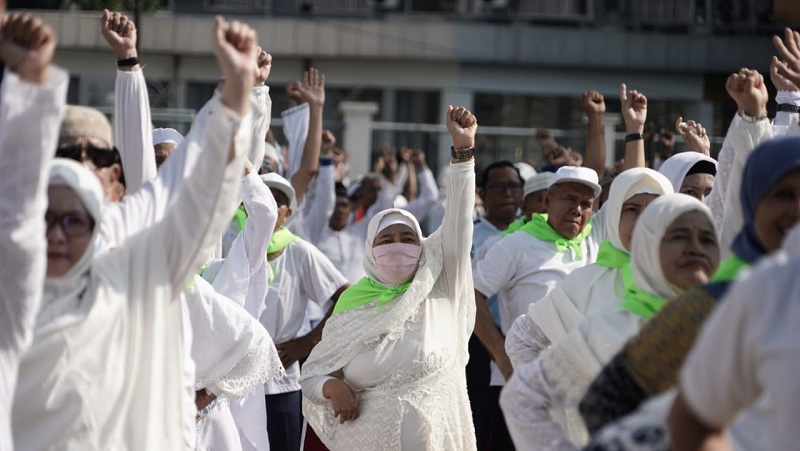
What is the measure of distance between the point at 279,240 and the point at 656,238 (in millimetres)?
3953

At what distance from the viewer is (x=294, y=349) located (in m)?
7.60

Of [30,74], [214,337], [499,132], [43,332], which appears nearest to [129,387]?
[43,332]

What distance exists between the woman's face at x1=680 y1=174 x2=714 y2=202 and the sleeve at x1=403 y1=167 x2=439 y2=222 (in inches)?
259

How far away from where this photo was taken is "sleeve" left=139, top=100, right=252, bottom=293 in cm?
386

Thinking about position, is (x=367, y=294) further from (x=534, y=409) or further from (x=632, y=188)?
(x=534, y=409)

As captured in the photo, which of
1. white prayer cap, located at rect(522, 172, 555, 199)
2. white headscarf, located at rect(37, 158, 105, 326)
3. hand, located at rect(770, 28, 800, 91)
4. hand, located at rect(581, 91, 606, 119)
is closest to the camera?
white headscarf, located at rect(37, 158, 105, 326)

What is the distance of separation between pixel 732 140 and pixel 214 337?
7.11 ft

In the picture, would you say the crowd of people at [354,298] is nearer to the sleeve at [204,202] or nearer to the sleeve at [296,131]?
the sleeve at [204,202]

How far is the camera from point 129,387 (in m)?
3.88

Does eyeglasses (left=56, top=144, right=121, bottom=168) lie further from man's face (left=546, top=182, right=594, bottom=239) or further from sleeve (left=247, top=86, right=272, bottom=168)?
man's face (left=546, top=182, right=594, bottom=239)

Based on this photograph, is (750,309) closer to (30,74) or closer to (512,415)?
(512,415)

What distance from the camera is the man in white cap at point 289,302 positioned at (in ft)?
24.7

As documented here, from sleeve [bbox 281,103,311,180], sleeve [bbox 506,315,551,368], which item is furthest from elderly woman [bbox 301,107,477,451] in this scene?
sleeve [bbox 281,103,311,180]

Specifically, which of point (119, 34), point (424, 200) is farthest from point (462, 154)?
point (424, 200)
